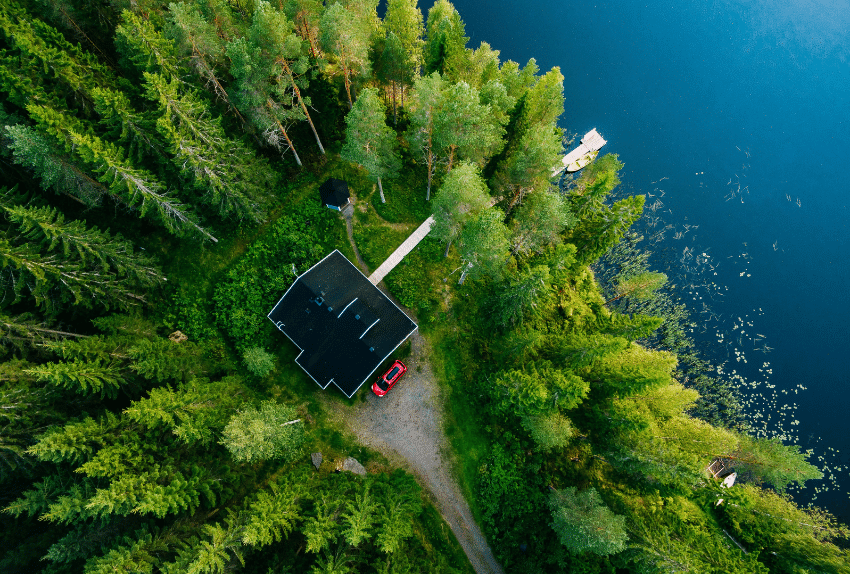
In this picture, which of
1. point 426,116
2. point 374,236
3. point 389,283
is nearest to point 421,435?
point 389,283

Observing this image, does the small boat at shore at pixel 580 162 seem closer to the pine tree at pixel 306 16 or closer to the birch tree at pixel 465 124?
the birch tree at pixel 465 124

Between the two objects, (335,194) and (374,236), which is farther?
(374,236)

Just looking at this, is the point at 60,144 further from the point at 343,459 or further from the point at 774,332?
the point at 774,332

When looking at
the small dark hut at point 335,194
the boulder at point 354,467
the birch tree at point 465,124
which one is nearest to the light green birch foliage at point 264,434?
the boulder at point 354,467

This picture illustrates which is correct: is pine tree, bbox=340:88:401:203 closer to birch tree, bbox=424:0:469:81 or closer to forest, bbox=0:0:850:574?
forest, bbox=0:0:850:574

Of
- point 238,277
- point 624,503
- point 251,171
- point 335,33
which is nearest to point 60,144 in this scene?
point 251,171

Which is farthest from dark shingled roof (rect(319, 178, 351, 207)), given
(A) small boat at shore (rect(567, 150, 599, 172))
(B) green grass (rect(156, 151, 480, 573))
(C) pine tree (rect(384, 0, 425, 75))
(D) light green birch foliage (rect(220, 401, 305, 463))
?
(A) small boat at shore (rect(567, 150, 599, 172))

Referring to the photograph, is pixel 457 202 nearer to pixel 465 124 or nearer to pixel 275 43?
pixel 465 124
